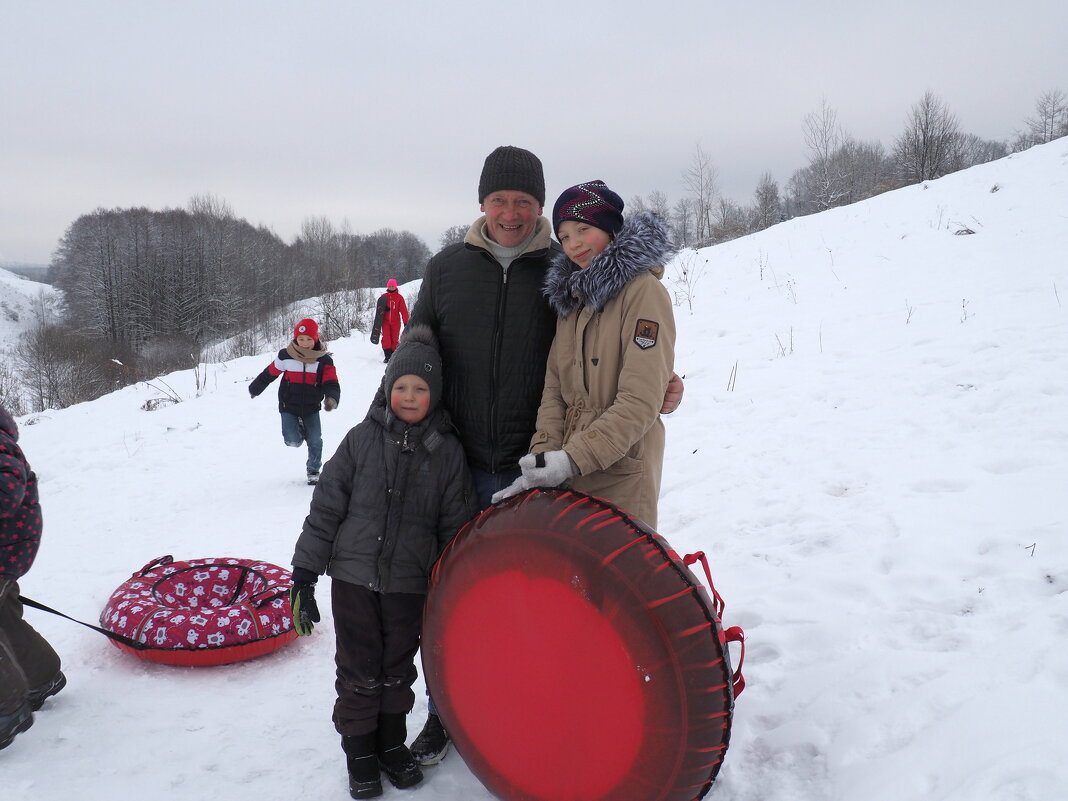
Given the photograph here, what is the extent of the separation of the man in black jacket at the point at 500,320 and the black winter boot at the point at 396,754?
0.25ft

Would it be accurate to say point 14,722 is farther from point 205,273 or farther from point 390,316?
point 205,273

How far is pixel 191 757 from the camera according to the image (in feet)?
7.99

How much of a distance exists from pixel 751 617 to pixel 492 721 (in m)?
1.55

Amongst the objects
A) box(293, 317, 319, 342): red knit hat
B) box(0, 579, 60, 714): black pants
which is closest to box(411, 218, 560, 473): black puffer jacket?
box(0, 579, 60, 714): black pants

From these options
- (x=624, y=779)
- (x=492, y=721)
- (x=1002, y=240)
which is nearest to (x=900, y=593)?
(x=624, y=779)

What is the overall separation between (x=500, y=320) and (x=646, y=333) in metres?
0.63

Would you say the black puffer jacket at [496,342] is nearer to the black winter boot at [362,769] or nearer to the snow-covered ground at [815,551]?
the black winter boot at [362,769]

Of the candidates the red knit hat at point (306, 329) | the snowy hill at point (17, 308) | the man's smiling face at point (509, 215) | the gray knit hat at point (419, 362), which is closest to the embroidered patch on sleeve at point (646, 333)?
the man's smiling face at point (509, 215)

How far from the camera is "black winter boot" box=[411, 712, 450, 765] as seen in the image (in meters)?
2.38

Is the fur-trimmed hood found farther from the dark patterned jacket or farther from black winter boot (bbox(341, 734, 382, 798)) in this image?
the dark patterned jacket

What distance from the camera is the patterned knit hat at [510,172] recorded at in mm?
2301

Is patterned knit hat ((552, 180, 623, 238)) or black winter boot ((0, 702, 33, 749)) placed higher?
patterned knit hat ((552, 180, 623, 238))

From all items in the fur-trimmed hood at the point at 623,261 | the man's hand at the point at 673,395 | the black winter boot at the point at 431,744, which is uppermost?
the fur-trimmed hood at the point at 623,261

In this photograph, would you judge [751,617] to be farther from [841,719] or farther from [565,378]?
[565,378]
